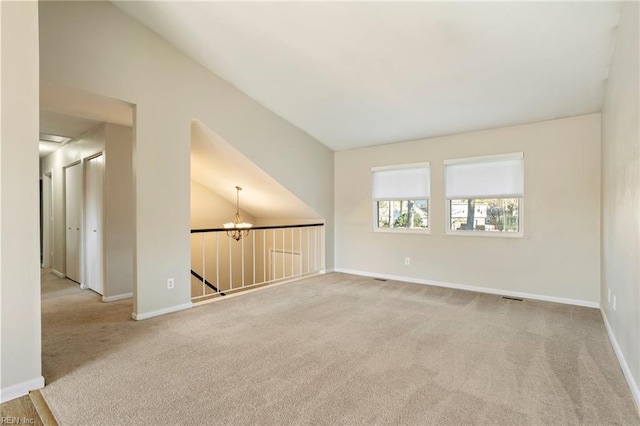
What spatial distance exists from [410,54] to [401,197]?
8.45 feet

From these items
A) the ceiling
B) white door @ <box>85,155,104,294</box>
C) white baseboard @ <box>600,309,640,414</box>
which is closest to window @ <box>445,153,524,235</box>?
the ceiling

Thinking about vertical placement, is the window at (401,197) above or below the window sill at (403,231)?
above

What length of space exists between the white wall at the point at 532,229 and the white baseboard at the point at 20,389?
452 centimetres

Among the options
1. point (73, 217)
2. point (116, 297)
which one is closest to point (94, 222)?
point (73, 217)

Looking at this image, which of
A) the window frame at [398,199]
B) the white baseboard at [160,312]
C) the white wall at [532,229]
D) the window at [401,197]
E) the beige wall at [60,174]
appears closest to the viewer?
the white baseboard at [160,312]

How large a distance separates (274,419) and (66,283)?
515 cm

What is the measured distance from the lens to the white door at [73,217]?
509 cm

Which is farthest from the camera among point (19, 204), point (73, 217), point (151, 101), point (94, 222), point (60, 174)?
point (60, 174)

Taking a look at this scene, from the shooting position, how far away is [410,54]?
3.20m

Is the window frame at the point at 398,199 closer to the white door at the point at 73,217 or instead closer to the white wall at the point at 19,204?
the white wall at the point at 19,204

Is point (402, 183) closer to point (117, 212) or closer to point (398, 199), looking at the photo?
point (398, 199)

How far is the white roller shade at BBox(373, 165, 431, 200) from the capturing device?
16.8 feet

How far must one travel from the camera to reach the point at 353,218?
5902 millimetres

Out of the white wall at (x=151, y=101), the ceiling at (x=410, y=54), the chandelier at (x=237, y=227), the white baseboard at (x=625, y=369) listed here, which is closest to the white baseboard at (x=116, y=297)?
the white wall at (x=151, y=101)
